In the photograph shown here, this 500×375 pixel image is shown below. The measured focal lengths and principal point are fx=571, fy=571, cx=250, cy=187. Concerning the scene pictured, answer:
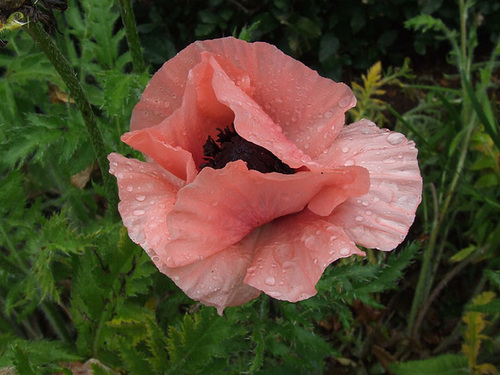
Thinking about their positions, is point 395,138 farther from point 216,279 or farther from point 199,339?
point 199,339

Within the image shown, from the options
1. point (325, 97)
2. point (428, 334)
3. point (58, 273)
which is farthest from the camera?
point (428, 334)

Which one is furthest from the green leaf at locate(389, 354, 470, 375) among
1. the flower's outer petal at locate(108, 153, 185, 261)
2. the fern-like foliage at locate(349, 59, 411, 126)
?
the flower's outer petal at locate(108, 153, 185, 261)

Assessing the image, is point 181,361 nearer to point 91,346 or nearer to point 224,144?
point 91,346

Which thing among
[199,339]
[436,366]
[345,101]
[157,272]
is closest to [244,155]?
[345,101]

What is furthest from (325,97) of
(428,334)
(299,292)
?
(428,334)

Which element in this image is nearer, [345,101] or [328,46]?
[345,101]

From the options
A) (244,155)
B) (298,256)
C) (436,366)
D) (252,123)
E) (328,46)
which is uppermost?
(252,123)

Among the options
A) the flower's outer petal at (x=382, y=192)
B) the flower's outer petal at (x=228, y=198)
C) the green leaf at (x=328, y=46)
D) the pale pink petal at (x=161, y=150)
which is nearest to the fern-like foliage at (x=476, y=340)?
the flower's outer petal at (x=382, y=192)
